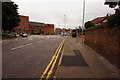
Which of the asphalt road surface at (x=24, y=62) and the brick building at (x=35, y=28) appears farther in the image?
the brick building at (x=35, y=28)

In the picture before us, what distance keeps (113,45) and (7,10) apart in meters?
32.5

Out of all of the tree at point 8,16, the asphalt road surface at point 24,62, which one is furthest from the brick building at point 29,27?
the asphalt road surface at point 24,62

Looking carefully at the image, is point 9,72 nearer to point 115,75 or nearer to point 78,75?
point 78,75

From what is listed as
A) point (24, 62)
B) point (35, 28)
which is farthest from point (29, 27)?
point (24, 62)

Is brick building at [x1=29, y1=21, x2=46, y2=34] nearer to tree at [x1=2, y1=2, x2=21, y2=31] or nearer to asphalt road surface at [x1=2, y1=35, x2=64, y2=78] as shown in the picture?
tree at [x1=2, y1=2, x2=21, y2=31]

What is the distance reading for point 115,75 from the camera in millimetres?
4984

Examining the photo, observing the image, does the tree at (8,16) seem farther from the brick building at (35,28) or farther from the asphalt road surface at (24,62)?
the brick building at (35,28)

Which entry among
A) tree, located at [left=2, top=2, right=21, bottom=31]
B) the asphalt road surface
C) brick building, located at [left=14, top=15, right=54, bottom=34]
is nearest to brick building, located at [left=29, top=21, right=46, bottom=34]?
brick building, located at [left=14, top=15, right=54, bottom=34]

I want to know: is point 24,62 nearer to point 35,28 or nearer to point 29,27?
point 35,28

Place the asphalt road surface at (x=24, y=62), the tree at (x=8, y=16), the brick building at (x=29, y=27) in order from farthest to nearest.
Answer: the brick building at (x=29, y=27) < the tree at (x=8, y=16) < the asphalt road surface at (x=24, y=62)

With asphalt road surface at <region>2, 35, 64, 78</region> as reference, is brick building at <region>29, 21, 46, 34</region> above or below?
above

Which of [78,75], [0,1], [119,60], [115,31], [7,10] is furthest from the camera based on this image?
[7,10]

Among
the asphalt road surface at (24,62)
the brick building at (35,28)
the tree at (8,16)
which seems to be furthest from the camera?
the brick building at (35,28)

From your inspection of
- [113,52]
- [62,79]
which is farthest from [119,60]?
[62,79]
